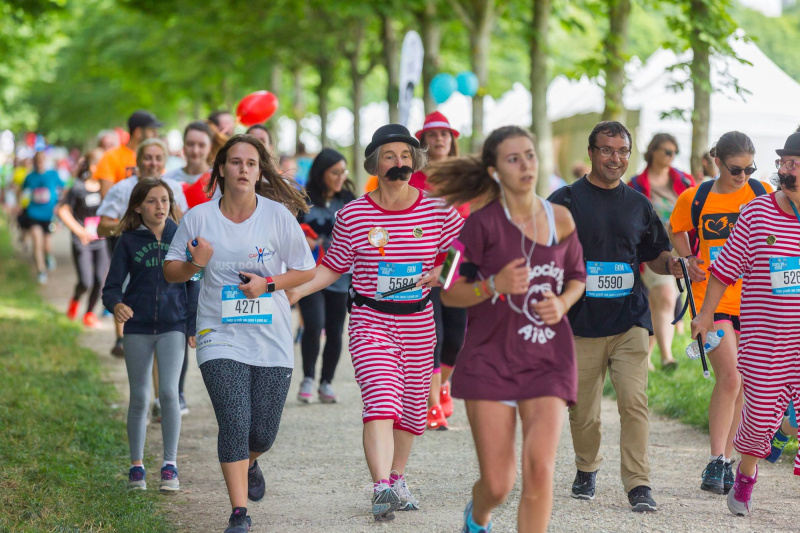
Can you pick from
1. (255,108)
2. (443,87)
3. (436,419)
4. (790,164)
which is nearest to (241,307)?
(790,164)

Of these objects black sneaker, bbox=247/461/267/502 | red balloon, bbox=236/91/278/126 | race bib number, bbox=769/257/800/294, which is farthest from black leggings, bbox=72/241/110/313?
race bib number, bbox=769/257/800/294

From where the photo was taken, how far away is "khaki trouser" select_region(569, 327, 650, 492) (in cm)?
619

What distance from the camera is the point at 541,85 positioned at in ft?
52.1

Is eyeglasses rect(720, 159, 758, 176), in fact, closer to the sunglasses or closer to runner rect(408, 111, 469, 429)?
the sunglasses

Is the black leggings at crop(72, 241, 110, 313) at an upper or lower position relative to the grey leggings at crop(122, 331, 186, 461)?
upper

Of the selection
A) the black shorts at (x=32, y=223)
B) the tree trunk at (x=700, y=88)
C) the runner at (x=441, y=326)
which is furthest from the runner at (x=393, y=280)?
the black shorts at (x=32, y=223)

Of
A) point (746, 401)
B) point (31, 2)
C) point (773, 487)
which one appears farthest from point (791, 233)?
point (31, 2)

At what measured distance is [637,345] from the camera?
627cm

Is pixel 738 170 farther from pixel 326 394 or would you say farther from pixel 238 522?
pixel 326 394

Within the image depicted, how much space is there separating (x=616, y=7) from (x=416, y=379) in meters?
8.93

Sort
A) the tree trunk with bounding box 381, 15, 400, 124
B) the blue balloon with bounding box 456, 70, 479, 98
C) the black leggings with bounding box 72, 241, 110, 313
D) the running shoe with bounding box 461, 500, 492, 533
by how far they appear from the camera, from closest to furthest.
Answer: the running shoe with bounding box 461, 500, 492, 533 → the black leggings with bounding box 72, 241, 110, 313 → the blue balloon with bounding box 456, 70, 479, 98 → the tree trunk with bounding box 381, 15, 400, 124

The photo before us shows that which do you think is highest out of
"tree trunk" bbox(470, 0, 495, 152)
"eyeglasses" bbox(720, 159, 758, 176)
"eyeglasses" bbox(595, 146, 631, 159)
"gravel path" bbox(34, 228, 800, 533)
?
"tree trunk" bbox(470, 0, 495, 152)

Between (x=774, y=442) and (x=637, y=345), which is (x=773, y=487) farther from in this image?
(x=637, y=345)

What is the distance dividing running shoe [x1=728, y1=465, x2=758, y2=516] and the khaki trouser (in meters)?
0.46
